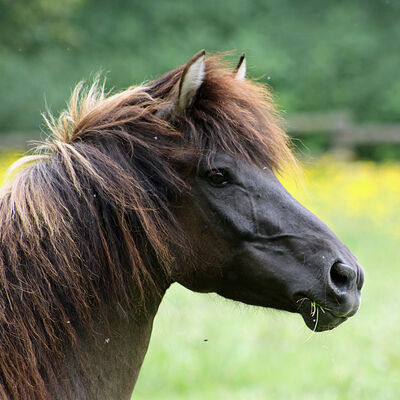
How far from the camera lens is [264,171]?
7.24ft

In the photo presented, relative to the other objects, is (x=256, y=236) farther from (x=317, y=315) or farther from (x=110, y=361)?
(x=110, y=361)

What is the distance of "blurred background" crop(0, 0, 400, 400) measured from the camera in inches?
196

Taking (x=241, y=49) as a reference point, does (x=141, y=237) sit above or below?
above

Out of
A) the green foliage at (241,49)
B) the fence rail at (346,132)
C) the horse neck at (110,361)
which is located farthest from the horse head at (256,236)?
the green foliage at (241,49)

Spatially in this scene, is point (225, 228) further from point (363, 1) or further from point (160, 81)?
point (363, 1)

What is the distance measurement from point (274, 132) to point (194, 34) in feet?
55.5

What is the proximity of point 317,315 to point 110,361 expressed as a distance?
29.7 inches

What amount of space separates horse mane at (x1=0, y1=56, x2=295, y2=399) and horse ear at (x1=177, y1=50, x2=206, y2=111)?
37 millimetres

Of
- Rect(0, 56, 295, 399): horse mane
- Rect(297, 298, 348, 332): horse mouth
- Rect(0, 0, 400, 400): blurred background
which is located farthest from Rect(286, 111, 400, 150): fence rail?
Rect(297, 298, 348, 332): horse mouth

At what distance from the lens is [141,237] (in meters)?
2.11

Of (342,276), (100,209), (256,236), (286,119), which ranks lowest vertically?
(286,119)

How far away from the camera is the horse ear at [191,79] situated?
82.8 inches

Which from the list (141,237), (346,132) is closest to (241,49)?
(346,132)

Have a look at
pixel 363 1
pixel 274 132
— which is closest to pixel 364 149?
pixel 363 1
